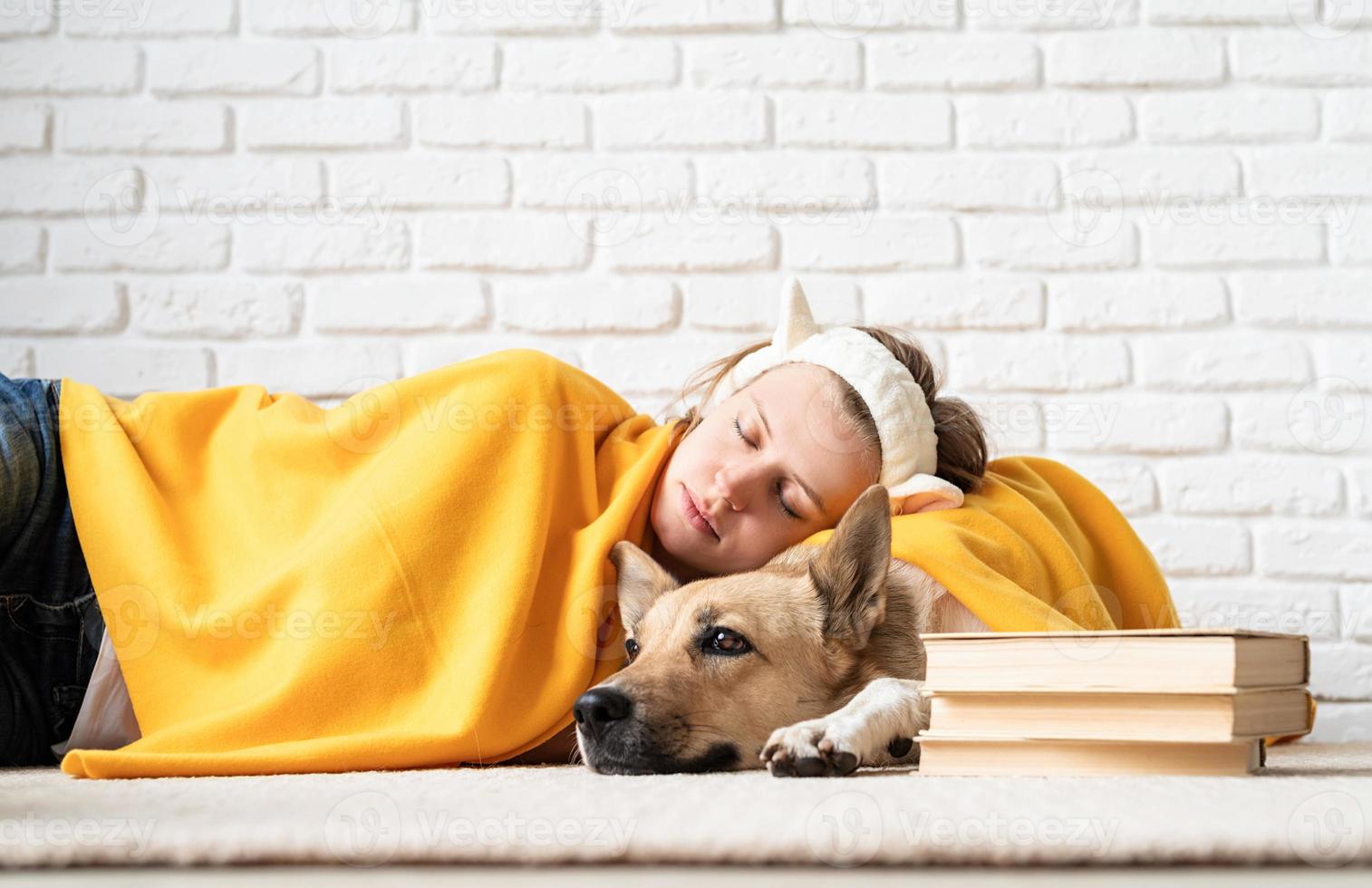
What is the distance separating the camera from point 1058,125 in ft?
8.79

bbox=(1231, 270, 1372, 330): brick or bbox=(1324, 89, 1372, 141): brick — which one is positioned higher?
bbox=(1324, 89, 1372, 141): brick

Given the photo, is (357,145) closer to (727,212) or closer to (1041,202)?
(727,212)

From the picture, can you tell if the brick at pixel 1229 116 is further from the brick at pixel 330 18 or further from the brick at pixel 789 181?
the brick at pixel 330 18

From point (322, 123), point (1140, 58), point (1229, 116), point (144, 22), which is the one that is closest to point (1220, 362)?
point (1229, 116)

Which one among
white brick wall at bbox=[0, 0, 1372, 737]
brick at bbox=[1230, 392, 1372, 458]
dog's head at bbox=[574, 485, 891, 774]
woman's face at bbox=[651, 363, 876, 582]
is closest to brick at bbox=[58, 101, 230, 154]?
white brick wall at bbox=[0, 0, 1372, 737]

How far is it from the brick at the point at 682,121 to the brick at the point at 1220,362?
103cm

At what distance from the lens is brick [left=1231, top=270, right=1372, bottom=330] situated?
261cm

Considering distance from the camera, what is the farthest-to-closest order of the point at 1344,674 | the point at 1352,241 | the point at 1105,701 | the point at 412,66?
the point at 412,66, the point at 1352,241, the point at 1344,674, the point at 1105,701

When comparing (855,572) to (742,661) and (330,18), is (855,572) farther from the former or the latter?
(330,18)

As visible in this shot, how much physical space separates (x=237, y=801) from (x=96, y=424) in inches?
43.3

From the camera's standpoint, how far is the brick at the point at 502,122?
8.93 feet

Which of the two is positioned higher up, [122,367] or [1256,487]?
[122,367]

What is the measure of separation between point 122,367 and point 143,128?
0.58m

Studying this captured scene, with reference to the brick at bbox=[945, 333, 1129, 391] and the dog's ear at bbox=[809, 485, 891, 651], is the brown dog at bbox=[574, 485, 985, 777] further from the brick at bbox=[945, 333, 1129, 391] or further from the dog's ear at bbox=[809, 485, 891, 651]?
the brick at bbox=[945, 333, 1129, 391]
